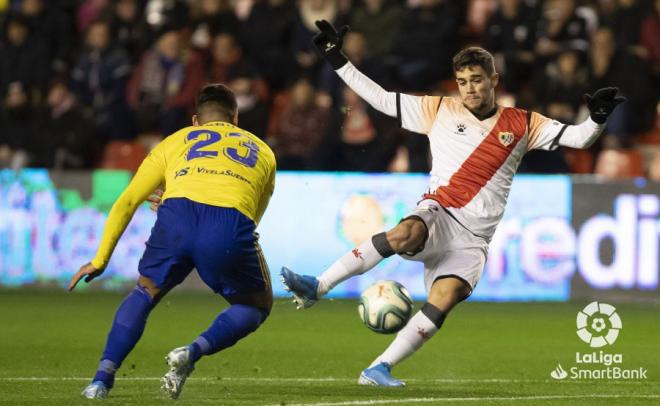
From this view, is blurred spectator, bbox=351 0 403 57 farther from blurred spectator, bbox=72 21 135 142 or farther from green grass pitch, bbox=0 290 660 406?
green grass pitch, bbox=0 290 660 406

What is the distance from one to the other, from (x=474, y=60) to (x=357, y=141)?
8.38 m

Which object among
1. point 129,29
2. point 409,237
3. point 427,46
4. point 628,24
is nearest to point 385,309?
point 409,237

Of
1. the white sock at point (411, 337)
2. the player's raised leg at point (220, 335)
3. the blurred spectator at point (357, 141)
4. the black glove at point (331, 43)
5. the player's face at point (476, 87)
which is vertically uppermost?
the black glove at point (331, 43)

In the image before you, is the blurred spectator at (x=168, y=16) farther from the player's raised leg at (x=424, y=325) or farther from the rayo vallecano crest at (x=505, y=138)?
the player's raised leg at (x=424, y=325)

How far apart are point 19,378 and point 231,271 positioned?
6.69 ft

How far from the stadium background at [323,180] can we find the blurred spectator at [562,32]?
0.08ft

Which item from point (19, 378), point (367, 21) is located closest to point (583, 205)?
point (367, 21)

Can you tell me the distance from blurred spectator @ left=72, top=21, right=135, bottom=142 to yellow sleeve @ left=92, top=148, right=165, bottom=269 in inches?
418

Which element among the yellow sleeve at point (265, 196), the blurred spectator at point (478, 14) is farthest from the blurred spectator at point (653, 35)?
the yellow sleeve at point (265, 196)

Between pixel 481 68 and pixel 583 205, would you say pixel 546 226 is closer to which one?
pixel 583 205

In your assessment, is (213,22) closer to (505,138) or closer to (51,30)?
(51,30)

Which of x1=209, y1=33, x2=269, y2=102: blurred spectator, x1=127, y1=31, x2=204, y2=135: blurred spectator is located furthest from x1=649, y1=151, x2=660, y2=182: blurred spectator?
x1=127, y1=31, x2=204, y2=135: blurred spectator

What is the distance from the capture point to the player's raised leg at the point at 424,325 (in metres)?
8.59

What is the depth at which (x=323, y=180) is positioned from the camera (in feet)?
A: 51.0
